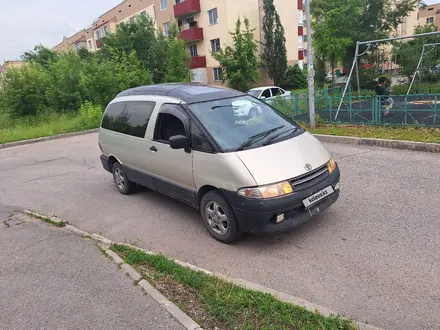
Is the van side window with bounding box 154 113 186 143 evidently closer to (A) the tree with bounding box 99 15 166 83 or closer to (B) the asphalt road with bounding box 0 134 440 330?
(B) the asphalt road with bounding box 0 134 440 330

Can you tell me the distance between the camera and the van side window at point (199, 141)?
3988mm

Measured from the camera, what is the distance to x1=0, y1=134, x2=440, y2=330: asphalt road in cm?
289

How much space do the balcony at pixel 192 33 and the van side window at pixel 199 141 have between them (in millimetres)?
28727

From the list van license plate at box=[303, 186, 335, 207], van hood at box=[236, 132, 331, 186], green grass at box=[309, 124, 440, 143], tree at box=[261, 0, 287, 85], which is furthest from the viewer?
tree at box=[261, 0, 287, 85]

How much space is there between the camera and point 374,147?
25.8 ft

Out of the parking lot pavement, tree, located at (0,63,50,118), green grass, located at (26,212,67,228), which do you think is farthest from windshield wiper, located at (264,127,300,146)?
tree, located at (0,63,50,118)

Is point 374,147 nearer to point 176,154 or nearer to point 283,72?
point 176,154

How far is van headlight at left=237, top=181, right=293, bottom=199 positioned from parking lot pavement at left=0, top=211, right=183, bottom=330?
1.45 metres

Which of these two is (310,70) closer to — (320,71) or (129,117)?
(129,117)

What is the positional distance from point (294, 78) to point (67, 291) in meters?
29.5

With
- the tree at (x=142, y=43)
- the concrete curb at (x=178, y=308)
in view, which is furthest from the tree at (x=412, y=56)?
the concrete curb at (x=178, y=308)

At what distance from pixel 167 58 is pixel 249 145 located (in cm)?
2121

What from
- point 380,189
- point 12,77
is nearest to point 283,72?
point 12,77

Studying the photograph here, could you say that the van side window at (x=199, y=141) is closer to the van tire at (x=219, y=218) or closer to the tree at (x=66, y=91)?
the van tire at (x=219, y=218)
